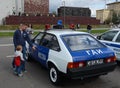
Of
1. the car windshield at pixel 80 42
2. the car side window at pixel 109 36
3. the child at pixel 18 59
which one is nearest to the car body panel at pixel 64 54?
Result: the car windshield at pixel 80 42

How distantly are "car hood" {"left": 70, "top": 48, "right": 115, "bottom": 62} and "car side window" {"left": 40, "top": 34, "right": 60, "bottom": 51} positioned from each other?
655mm

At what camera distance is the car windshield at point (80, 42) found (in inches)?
254

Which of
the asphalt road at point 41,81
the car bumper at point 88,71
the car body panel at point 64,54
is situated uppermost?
the car body panel at point 64,54

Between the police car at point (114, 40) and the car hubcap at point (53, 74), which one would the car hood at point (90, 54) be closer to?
the car hubcap at point (53, 74)

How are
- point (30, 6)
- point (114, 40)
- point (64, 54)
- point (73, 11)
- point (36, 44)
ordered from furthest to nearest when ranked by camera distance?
point (30, 6)
point (73, 11)
point (114, 40)
point (36, 44)
point (64, 54)

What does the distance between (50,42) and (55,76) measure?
112cm

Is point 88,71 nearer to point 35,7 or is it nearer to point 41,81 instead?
point 41,81

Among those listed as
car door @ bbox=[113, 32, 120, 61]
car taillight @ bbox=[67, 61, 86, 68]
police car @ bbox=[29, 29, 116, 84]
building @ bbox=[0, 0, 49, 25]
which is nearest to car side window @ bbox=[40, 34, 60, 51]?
police car @ bbox=[29, 29, 116, 84]

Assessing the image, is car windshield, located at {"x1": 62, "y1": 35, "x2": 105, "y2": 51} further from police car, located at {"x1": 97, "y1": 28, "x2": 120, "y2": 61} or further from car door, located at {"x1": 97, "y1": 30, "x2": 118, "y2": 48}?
car door, located at {"x1": 97, "y1": 30, "x2": 118, "y2": 48}

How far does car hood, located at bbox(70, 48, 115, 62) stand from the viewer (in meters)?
5.95

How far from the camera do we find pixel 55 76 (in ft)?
21.2

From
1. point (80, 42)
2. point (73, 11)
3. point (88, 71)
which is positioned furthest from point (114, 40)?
point (73, 11)

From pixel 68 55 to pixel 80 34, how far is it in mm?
1304

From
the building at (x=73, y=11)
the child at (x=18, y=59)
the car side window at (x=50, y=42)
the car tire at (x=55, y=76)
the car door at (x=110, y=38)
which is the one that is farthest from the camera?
the building at (x=73, y=11)
